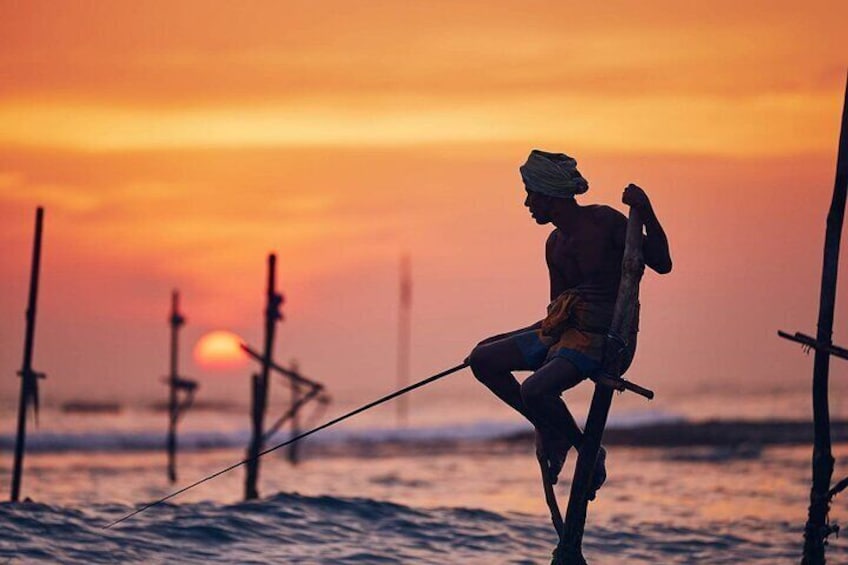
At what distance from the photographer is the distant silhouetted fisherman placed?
Result: 10797 mm

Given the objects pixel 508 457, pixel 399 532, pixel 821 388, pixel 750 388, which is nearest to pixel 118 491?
pixel 508 457

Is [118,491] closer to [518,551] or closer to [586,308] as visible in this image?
[518,551]

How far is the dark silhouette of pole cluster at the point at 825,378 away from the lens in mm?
11797

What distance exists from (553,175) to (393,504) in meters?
8.54

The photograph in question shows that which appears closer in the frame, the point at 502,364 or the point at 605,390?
the point at 605,390

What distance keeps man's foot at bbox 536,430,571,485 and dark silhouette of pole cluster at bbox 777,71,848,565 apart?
82.8 inches

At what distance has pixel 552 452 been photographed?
442 inches

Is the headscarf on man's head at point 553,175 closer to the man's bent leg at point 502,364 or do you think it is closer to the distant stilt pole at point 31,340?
the man's bent leg at point 502,364

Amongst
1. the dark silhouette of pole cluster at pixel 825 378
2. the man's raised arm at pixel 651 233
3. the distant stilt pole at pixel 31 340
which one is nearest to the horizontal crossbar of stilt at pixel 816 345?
the dark silhouette of pole cluster at pixel 825 378

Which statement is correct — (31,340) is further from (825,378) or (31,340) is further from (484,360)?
(825,378)

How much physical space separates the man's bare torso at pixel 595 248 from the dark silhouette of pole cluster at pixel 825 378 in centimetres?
185

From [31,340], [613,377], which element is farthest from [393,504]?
[613,377]

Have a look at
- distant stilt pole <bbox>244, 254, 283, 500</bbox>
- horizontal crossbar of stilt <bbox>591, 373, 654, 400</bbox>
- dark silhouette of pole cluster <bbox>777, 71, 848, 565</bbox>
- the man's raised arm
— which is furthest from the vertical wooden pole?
distant stilt pole <bbox>244, 254, 283, 500</bbox>

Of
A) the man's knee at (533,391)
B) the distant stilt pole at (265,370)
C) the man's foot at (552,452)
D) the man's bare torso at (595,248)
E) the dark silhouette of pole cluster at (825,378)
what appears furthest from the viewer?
the distant stilt pole at (265,370)
